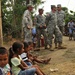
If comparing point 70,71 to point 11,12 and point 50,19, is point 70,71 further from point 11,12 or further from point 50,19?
point 11,12

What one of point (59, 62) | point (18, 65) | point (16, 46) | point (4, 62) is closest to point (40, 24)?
point (59, 62)

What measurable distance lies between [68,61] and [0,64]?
448 cm

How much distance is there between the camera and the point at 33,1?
677 inches

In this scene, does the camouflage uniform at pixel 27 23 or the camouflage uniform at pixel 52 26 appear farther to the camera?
the camouflage uniform at pixel 52 26

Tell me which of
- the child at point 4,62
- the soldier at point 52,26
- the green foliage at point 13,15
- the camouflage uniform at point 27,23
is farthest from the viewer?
the green foliage at point 13,15

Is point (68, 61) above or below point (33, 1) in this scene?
below

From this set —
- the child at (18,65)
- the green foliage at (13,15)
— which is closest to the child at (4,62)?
the child at (18,65)

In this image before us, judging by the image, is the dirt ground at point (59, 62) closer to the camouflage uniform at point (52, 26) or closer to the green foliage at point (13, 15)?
the camouflage uniform at point (52, 26)

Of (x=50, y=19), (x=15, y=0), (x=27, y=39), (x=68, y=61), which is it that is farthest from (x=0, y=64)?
(x=15, y=0)

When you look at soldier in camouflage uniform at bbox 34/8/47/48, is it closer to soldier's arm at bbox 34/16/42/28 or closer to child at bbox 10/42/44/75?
soldier's arm at bbox 34/16/42/28

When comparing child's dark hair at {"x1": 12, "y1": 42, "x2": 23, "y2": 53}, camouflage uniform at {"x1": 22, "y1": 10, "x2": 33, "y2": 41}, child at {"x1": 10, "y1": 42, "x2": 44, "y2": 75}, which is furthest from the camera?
camouflage uniform at {"x1": 22, "y1": 10, "x2": 33, "y2": 41}

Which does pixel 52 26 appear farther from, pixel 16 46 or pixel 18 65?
pixel 18 65

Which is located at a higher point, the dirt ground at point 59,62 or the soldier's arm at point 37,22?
the soldier's arm at point 37,22

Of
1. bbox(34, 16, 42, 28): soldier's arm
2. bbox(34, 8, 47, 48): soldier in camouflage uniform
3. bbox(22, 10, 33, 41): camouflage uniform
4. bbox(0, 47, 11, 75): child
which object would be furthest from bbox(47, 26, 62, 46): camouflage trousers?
bbox(0, 47, 11, 75): child
